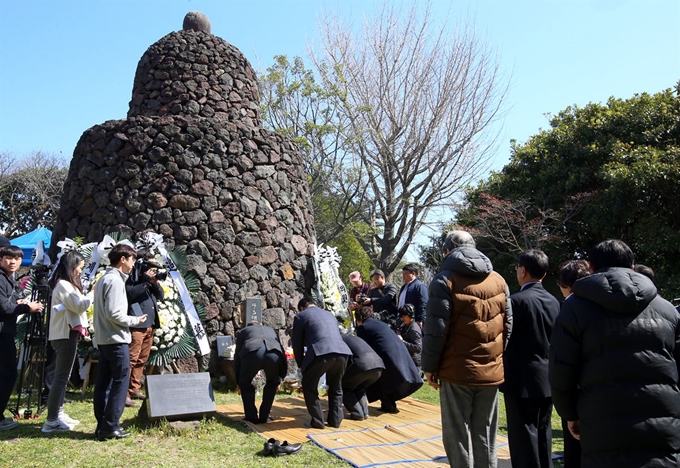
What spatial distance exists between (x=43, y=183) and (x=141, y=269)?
2274 cm

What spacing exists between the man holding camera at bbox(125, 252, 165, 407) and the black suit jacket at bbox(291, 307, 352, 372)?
196cm

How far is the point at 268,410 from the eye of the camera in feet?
20.8

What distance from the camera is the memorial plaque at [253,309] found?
794 centimetres

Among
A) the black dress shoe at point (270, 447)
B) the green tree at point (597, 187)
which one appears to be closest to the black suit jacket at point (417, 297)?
the black dress shoe at point (270, 447)

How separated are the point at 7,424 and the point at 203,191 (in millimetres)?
4352

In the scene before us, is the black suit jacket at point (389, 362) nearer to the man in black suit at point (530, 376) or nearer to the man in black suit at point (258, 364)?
the man in black suit at point (258, 364)

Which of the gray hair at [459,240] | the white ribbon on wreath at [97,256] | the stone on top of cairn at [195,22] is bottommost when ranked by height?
the gray hair at [459,240]

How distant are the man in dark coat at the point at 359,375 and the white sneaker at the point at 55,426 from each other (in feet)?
9.97

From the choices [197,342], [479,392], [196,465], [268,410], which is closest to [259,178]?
[197,342]

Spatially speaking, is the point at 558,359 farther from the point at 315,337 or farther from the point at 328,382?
the point at 328,382

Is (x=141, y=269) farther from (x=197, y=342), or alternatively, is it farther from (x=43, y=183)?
(x=43, y=183)

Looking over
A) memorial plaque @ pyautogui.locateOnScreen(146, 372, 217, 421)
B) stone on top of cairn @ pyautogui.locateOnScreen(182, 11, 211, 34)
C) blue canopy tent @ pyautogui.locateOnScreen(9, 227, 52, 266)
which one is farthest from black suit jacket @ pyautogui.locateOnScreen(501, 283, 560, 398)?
blue canopy tent @ pyautogui.locateOnScreen(9, 227, 52, 266)

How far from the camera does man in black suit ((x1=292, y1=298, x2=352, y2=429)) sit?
5.94m

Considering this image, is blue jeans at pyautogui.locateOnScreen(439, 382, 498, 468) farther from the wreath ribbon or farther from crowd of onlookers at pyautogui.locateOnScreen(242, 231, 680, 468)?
the wreath ribbon
